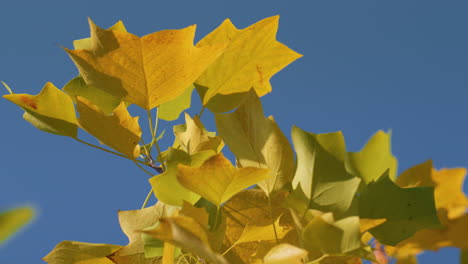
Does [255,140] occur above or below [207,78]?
below

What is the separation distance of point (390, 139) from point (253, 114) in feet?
0.40

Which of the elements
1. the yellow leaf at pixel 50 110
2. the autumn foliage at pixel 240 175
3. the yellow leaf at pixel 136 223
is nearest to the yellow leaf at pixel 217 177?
the autumn foliage at pixel 240 175

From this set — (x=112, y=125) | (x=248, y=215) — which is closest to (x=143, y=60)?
(x=112, y=125)

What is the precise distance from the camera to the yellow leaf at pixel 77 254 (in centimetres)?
47

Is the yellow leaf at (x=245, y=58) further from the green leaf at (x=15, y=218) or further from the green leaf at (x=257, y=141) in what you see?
the green leaf at (x=15, y=218)

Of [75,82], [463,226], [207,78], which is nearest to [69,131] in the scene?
[75,82]

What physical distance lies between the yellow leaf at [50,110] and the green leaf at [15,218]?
1.24 ft

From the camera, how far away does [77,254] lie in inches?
19.0

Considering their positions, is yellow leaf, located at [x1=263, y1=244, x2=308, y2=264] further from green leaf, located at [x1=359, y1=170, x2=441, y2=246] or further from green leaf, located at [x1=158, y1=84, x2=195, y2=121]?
green leaf, located at [x1=158, y1=84, x2=195, y2=121]

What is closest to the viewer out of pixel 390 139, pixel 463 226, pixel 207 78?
pixel 463 226

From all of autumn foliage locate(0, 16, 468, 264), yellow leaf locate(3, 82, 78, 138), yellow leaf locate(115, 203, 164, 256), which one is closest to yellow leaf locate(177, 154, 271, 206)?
autumn foliage locate(0, 16, 468, 264)

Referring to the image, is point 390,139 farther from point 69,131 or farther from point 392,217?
point 69,131

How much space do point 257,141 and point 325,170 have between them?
0.20 ft

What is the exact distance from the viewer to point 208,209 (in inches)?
16.6
